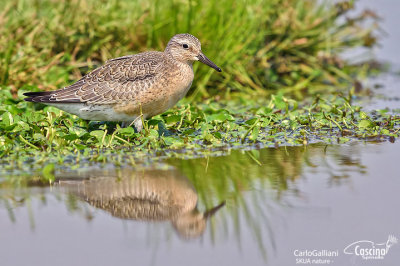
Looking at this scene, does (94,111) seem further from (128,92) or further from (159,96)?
(159,96)

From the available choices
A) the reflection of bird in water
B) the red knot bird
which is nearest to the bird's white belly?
the red knot bird

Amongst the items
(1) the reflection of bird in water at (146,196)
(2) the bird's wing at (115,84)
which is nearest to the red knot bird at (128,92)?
(2) the bird's wing at (115,84)

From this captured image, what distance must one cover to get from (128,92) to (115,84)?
0.21 meters

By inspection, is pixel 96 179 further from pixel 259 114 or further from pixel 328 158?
pixel 259 114

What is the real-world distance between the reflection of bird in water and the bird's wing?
5.19 ft

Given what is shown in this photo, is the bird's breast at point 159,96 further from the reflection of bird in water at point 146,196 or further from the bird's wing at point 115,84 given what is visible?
the reflection of bird in water at point 146,196

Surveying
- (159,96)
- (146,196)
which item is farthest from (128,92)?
(146,196)

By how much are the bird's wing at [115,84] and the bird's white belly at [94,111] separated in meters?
0.07

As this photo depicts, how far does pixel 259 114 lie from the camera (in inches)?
323

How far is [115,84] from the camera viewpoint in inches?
290

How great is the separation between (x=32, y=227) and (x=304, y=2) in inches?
314

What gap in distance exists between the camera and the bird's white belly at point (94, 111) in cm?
733

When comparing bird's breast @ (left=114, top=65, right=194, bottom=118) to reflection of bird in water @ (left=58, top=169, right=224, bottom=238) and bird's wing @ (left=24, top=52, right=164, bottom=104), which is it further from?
reflection of bird in water @ (left=58, top=169, right=224, bottom=238)

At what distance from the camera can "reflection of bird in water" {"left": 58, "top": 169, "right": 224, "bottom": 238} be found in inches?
188
